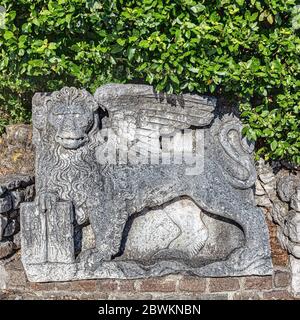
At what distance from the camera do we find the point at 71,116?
16.6ft

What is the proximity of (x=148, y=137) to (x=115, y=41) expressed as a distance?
0.79 m

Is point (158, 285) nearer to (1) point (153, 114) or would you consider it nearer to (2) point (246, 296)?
(2) point (246, 296)

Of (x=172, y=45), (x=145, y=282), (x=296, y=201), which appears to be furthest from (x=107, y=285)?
(x=172, y=45)

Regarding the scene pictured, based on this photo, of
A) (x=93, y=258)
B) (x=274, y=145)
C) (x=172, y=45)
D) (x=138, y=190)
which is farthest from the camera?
(x=274, y=145)

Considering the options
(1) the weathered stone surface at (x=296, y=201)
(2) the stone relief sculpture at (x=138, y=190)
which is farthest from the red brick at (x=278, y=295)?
(1) the weathered stone surface at (x=296, y=201)

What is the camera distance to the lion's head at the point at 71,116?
16.5 ft

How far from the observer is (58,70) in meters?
5.07

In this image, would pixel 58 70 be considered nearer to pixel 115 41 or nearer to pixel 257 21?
pixel 115 41

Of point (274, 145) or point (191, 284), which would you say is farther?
point (274, 145)

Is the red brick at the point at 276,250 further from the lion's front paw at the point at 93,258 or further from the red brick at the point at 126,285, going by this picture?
the lion's front paw at the point at 93,258

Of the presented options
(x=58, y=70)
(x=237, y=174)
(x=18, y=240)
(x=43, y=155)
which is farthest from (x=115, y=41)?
(x=18, y=240)

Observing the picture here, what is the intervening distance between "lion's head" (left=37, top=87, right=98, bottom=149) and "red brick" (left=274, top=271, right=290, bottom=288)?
178cm

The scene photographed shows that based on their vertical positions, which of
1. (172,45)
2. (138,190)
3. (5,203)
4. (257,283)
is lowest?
(257,283)

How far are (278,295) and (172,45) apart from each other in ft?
6.71
